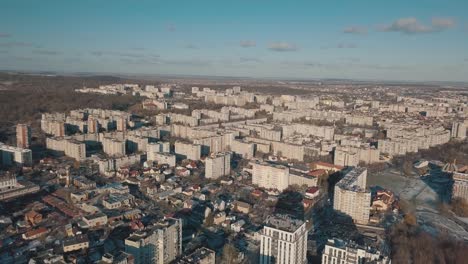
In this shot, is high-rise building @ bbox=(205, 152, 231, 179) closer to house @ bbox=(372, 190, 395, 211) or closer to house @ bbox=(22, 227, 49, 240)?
house @ bbox=(372, 190, 395, 211)

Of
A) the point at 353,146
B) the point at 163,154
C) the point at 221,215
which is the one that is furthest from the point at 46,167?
the point at 353,146

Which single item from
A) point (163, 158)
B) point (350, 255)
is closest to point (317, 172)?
point (163, 158)

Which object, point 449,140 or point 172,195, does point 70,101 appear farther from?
point 449,140

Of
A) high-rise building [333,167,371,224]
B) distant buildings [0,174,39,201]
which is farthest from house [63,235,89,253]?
high-rise building [333,167,371,224]

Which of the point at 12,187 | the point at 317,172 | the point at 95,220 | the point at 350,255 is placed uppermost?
the point at 350,255

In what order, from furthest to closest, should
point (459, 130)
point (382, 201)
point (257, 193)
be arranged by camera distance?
point (459, 130) → point (257, 193) → point (382, 201)

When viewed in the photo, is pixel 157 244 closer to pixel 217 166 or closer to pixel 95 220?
pixel 95 220
